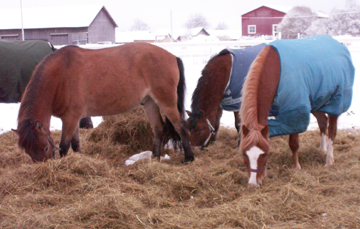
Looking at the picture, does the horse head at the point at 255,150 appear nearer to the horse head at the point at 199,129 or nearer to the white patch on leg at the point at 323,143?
the horse head at the point at 199,129

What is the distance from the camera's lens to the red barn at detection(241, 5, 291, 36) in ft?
125

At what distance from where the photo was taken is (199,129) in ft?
15.6

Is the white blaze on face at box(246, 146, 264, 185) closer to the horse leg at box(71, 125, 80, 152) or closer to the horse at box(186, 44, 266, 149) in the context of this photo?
the horse at box(186, 44, 266, 149)

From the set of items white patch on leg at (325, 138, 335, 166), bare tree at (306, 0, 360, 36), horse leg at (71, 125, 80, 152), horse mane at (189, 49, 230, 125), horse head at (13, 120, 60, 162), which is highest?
bare tree at (306, 0, 360, 36)

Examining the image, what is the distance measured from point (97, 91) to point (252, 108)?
2027mm

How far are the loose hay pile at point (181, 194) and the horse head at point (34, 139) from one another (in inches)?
7.0

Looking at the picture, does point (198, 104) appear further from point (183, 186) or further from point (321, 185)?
point (321, 185)

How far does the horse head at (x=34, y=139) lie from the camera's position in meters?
3.63

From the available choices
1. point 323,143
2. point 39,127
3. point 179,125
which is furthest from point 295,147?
point 39,127

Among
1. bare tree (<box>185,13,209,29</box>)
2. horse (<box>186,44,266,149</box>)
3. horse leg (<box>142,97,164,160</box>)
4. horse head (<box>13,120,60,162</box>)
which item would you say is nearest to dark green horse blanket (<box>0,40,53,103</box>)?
horse head (<box>13,120,60,162</box>)

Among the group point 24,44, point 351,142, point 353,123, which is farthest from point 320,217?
point 24,44

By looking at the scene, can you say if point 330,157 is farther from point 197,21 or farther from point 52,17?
point 197,21

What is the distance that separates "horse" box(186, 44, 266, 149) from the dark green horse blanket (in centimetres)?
279

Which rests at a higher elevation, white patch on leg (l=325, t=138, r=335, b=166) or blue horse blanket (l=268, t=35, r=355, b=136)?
blue horse blanket (l=268, t=35, r=355, b=136)
